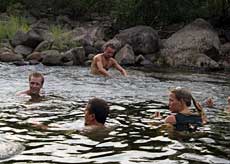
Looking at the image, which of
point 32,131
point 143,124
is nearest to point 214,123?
point 143,124

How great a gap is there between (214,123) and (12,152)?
16.1 ft

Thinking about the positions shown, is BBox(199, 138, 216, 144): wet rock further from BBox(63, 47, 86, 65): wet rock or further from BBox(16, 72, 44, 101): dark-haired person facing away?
BBox(63, 47, 86, 65): wet rock

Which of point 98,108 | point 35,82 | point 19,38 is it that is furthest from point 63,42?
point 98,108

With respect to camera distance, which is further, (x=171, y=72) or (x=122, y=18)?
(x=122, y=18)

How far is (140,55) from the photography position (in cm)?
2770

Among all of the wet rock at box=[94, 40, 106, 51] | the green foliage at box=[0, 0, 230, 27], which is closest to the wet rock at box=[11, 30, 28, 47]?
the wet rock at box=[94, 40, 106, 51]

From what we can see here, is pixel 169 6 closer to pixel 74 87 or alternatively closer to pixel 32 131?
pixel 74 87

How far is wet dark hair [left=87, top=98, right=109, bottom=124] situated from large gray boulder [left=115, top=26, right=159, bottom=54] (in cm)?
1895

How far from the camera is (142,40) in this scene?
2847cm

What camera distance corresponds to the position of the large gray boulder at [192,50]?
26875 mm

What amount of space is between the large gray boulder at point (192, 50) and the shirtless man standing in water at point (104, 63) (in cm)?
723

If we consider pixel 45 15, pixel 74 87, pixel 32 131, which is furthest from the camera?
pixel 45 15

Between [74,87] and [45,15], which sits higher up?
[45,15]

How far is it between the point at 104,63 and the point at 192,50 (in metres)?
8.36
